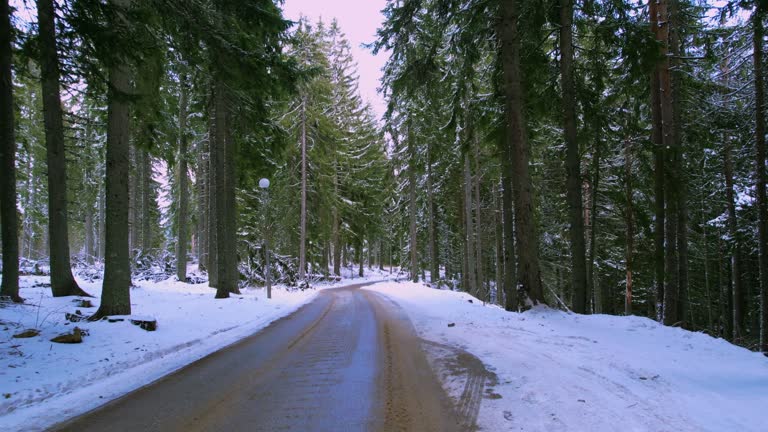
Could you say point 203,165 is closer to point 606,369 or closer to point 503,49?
point 503,49

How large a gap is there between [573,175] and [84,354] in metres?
9.93

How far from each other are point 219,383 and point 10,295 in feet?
21.2

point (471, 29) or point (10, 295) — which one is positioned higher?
point (471, 29)

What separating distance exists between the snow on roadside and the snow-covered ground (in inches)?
150

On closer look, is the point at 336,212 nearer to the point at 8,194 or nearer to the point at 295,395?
the point at 8,194

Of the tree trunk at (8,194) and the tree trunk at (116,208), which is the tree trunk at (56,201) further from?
the tree trunk at (116,208)

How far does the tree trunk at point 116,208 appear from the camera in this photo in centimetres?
762

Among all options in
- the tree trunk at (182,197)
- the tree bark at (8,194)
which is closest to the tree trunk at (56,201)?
the tree bark at (8,194)

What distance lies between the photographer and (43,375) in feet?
14.8

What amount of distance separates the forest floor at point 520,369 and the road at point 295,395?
28 centimetres

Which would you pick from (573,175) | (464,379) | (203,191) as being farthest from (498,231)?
(203,191)

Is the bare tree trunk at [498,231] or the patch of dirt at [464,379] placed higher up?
the bare tree trunk at [498,231]

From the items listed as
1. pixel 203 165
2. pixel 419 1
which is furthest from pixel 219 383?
pixel 203 165

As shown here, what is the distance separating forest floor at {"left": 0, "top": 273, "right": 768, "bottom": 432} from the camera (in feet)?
11.1
